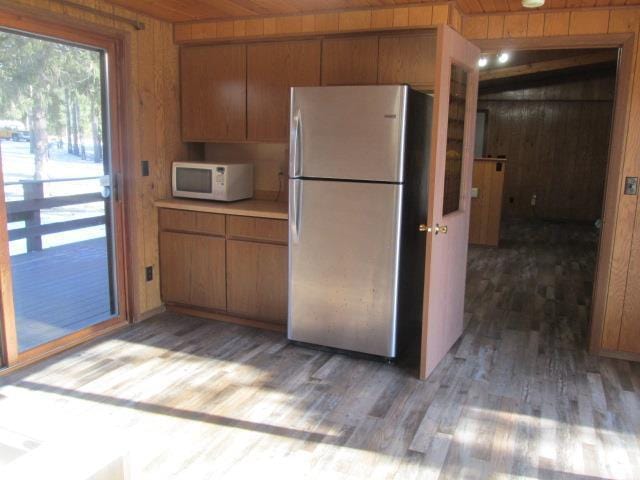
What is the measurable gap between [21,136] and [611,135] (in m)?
3.57

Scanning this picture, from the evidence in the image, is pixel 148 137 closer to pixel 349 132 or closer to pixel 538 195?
pixel 349 132

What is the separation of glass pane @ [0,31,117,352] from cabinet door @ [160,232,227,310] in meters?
0.46

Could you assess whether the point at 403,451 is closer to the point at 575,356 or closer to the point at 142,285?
the point at 575,356

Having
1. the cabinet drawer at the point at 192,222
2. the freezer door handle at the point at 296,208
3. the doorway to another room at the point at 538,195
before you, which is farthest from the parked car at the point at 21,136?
the doorway to another room at the point at 538,195

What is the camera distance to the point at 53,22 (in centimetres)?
Answer: 315

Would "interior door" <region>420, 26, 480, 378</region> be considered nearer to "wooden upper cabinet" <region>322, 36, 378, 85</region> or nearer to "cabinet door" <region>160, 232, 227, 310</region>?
"wooden upper cabinet" <region>322, 36, 378, 85</region>

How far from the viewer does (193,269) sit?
4.09 m

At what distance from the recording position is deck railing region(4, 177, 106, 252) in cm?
312

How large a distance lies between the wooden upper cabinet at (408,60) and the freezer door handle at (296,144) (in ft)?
2.27

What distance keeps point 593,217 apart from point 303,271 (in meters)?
8.34

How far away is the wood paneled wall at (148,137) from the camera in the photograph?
3.80 meters

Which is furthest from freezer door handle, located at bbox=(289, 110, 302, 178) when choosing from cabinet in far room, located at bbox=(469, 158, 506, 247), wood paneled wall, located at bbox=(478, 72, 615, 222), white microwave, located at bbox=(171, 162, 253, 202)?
wood paneled wall, located at bbox=(478, 72, 615, 222)

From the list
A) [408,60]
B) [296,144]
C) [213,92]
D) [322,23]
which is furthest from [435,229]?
[213,92]

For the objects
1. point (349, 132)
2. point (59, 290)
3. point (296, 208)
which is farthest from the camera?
point (59, 290)
